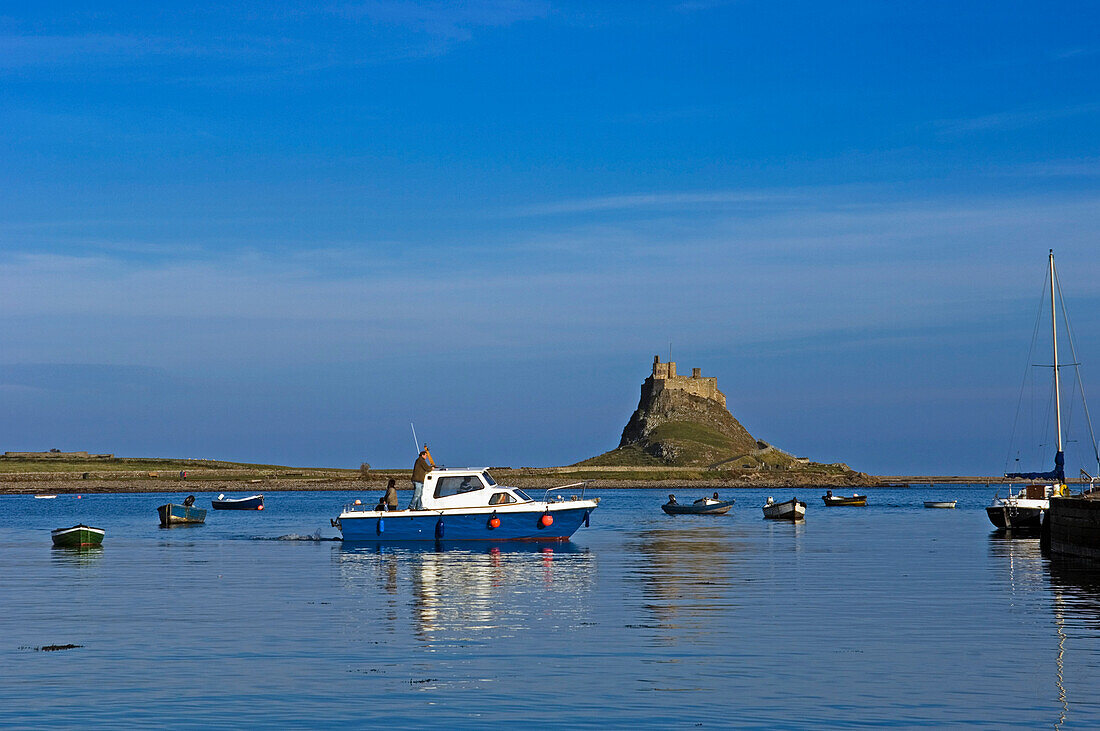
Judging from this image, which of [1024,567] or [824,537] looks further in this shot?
[824,537]

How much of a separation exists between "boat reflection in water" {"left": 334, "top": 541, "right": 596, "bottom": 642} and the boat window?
192 centimetres

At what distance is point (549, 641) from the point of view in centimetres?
2152

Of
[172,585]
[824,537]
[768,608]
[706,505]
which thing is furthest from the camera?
[706,505]

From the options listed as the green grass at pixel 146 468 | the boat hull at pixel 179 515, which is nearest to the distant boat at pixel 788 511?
the boat hull at pixel 179 515

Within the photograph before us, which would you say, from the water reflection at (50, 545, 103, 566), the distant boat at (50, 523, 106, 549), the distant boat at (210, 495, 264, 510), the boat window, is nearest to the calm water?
the water reflection at (50, 545, 103, 566)

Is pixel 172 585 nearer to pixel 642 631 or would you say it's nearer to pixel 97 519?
pixel 642 631

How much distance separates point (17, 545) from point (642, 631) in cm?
3900

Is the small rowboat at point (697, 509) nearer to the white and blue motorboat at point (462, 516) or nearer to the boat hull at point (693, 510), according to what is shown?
the boat hull at point (693, 510)

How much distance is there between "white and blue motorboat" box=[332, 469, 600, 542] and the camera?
46.2 meters

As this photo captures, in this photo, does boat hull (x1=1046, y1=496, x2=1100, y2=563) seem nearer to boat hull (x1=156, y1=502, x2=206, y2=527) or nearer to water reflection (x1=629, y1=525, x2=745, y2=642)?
water reflection (x1=629, y1=525, x2=745, y2=642)

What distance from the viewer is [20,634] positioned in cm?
2269

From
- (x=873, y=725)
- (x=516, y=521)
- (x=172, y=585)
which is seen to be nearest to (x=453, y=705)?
(x=873, y=725)

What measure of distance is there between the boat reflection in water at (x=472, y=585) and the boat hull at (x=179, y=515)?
2815 centimetres

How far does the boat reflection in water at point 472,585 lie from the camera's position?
2407cm
